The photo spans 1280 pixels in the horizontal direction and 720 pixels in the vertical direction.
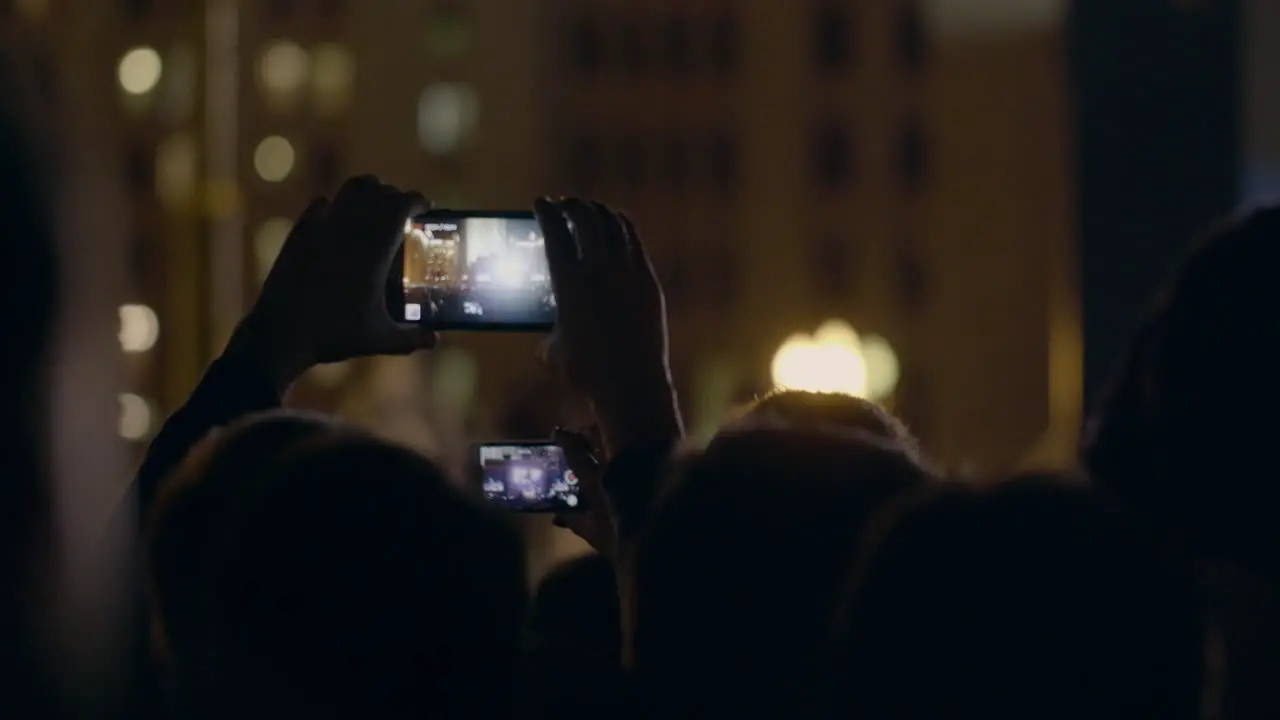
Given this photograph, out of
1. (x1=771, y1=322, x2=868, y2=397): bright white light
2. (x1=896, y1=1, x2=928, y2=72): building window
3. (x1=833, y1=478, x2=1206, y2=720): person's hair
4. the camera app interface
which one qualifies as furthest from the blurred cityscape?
(x1=833, y1=478, x2=1206, y2=720): person's hair

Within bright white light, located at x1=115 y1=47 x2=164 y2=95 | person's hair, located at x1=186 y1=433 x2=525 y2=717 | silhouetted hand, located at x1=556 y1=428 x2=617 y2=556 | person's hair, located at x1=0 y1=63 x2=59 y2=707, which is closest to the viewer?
person's hair, located at x1=0 y1=63 x2=59 y2=707

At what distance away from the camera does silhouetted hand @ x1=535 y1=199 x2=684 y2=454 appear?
270 centimetres

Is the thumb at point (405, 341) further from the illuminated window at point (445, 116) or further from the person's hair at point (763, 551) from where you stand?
the illuminated window at point (445, 116)

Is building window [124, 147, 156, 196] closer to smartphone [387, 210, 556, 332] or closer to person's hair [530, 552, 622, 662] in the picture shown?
smartphone [387, 210, 556, 332]

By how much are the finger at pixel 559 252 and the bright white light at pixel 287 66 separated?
54.9m

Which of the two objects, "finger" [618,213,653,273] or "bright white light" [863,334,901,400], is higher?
"finger" [618,213,653,273]

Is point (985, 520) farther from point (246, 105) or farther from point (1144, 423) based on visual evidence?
point (246, 105)

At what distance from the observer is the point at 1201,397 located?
1.97 metres

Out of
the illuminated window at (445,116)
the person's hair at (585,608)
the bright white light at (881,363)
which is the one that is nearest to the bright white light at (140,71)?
the illuminated window at (445,116)

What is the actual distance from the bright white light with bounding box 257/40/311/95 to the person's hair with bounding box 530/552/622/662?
2156 inches

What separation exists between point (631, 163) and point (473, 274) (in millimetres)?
51173

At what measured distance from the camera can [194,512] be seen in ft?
6.65

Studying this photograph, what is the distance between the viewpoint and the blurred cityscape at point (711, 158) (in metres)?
50.3

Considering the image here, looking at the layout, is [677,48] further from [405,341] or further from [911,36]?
[405,341]
